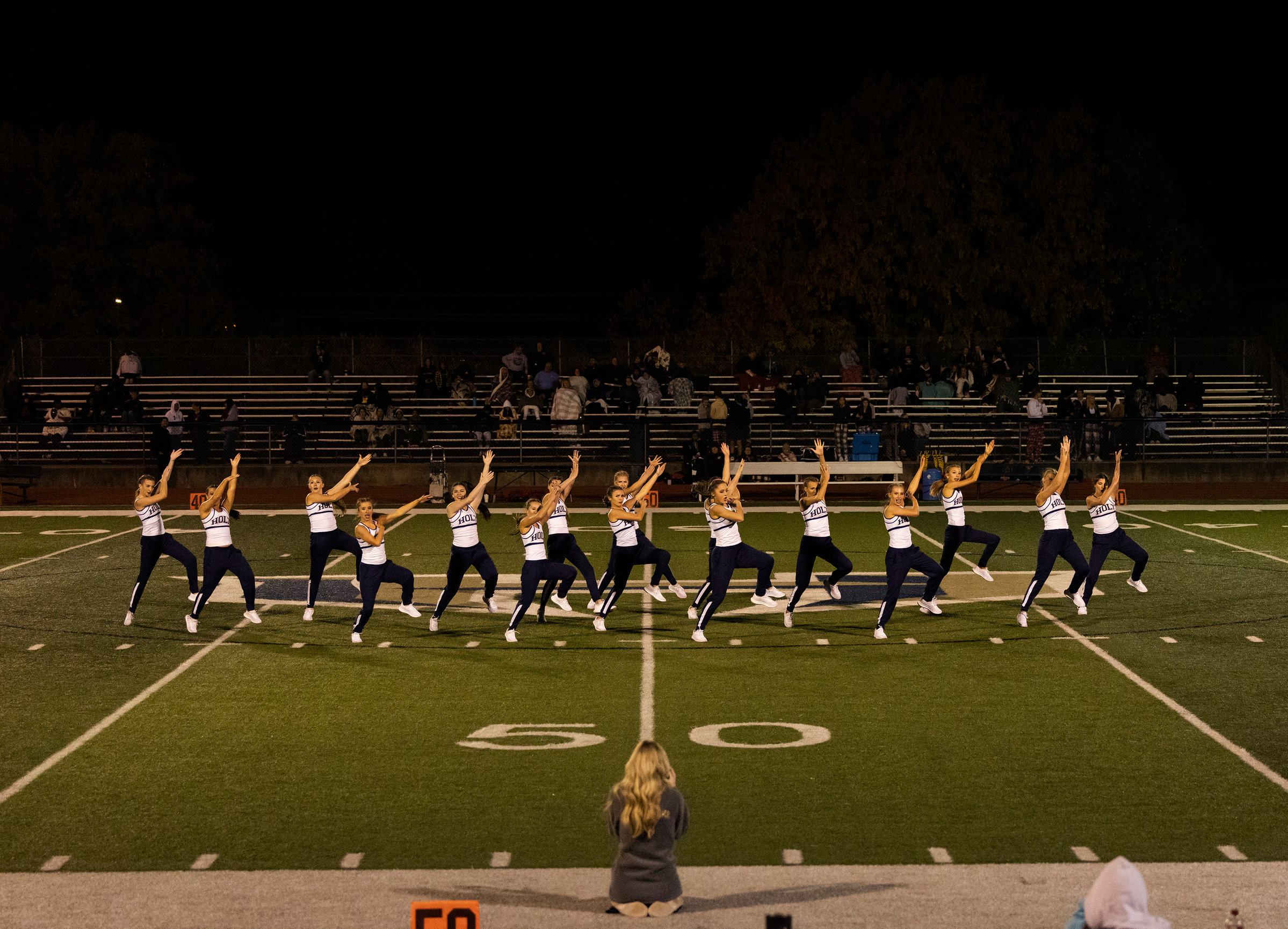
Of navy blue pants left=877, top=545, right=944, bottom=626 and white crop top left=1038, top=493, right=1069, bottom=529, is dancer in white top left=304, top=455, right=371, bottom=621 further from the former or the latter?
white crop top left=1038, top=493, right=1069, bottom=529

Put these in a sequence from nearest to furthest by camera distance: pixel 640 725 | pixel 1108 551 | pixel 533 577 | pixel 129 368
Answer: pixel 640 725 → pixel 533 577 → pixel 1108 551 → pixel 129 368

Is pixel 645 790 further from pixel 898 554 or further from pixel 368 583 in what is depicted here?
pixel 898 554

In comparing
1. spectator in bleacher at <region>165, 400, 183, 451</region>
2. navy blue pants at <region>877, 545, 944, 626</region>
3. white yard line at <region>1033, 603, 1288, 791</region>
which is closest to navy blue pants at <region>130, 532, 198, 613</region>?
navy blue pants at <region>877, 545, 944, 626</region>

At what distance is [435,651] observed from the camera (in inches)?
556

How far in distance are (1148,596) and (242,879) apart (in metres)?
12.4

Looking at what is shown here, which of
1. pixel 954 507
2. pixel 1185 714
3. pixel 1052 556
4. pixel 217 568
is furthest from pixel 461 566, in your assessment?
pixel 1185 714

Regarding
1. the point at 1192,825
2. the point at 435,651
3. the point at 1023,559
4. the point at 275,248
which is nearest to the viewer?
the point at 1192,825

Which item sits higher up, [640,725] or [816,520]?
[816,520]

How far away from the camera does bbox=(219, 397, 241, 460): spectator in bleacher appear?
32.8 metres

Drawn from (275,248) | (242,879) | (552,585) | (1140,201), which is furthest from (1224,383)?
(275,248)

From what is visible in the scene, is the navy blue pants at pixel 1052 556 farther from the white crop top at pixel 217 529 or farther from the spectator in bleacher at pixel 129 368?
the spectator in bleacher at pixel 129 368

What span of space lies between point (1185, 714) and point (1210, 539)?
12.5 metres

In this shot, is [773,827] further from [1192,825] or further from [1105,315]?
[1105,315]

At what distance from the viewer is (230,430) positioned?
108 feet
